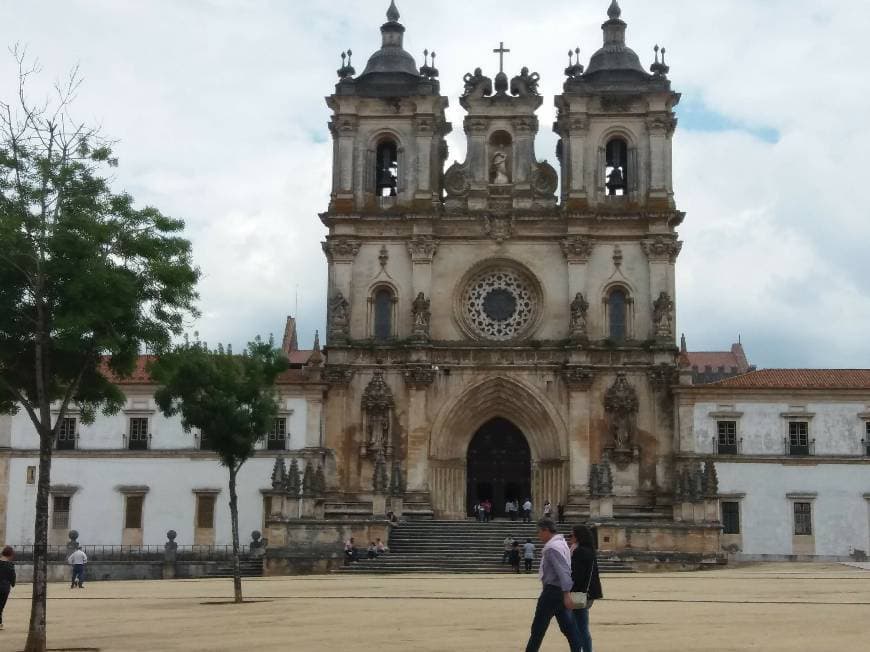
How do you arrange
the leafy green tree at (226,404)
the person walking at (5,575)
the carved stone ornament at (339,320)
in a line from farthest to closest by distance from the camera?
the carved stone ornament at (339,320) < the leafy green tree at (226,404) < the person walking at (5,575)

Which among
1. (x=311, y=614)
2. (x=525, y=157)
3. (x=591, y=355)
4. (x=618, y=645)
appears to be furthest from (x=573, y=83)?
(x=618, y=645)

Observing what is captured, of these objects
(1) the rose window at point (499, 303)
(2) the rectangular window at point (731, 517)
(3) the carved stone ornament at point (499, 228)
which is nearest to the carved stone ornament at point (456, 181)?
(3) the carved stone ornament at point (499, 228)

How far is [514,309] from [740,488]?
38.3 feet

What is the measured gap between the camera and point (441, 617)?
844 inches

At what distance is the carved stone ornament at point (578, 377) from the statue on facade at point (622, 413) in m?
1.02

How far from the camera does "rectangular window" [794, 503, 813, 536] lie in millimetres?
49719

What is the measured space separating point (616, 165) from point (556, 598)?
41.4 m

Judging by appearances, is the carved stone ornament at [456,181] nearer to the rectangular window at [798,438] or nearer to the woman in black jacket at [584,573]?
the rectangular window at [798,438]

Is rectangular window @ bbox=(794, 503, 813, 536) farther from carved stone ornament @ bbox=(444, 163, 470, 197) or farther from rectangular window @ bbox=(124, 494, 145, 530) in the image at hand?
rectangular window @ bbox=(124, 494, 145, 530)

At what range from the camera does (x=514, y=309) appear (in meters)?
52.7

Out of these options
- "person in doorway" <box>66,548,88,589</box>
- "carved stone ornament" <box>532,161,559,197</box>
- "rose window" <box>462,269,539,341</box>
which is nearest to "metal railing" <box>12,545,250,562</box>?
"person in doorway" <box>66,548,88,589</box>

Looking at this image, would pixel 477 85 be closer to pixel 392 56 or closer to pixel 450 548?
pixel 392 56

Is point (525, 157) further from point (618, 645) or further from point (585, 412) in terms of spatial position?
point (618, 645)

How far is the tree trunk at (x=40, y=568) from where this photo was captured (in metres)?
17.4
